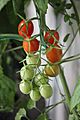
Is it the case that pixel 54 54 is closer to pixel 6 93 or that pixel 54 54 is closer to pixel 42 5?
pixel 42 5

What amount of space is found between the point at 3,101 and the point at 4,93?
3 centimetres

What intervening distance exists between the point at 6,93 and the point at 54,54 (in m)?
0.45

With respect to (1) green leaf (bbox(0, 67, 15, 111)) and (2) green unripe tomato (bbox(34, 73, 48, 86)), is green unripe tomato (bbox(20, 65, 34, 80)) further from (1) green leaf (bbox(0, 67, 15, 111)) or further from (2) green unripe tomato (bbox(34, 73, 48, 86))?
(1) green leaf (bbox(0, 67, 15, 111))

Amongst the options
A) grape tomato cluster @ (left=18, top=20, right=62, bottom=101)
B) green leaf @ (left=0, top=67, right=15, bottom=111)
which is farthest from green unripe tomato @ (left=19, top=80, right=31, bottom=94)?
green leaf @ (left=0, top=67, right=15, bottom=111)

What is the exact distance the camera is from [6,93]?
997 mm

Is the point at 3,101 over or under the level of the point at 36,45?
under

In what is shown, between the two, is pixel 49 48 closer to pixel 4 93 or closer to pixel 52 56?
pixel 52 56

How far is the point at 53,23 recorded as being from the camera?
111 cm

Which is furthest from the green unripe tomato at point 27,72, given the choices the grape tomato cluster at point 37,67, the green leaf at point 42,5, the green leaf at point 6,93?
the green leaf at point 6,93

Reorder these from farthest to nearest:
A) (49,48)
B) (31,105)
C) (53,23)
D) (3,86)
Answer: (53,23)
(3,86)
(31,105)
(49,48)

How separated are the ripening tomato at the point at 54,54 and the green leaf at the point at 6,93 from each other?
0.39 meters

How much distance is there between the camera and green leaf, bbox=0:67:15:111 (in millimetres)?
981

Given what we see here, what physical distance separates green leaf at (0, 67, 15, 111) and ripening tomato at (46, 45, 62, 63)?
39cm

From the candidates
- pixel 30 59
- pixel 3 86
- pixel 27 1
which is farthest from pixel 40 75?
pixel 3 86
